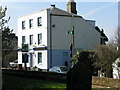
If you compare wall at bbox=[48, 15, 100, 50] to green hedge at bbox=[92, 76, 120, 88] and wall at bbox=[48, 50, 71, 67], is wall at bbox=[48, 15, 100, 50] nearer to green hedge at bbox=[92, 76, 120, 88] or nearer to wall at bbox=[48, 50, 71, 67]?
wall at bbox=[48, 50, 71, 67]

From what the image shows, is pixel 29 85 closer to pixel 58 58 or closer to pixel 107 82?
pixel 107 82

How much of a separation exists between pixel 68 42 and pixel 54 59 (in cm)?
392

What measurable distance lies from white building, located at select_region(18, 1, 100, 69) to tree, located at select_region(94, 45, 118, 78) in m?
15.4

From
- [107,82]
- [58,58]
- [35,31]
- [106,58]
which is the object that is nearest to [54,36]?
[58,58]

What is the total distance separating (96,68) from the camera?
103 ft

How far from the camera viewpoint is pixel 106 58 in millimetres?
28344

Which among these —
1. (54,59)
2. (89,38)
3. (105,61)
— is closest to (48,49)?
(54,59)

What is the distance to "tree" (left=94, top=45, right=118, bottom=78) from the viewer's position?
1100 inches

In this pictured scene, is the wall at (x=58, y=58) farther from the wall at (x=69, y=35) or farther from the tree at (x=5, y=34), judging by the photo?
the tree at (x=5, y=34)

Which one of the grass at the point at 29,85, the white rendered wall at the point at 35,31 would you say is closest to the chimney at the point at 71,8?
the white rendered wall at the point at 35,31

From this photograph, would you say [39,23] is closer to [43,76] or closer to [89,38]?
[89,38]

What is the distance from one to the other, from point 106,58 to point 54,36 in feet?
58.4

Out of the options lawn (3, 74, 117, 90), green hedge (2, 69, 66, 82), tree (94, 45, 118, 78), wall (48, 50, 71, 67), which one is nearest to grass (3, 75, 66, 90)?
lawn (3, 74, 117, 90)

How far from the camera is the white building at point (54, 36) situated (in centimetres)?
4444
